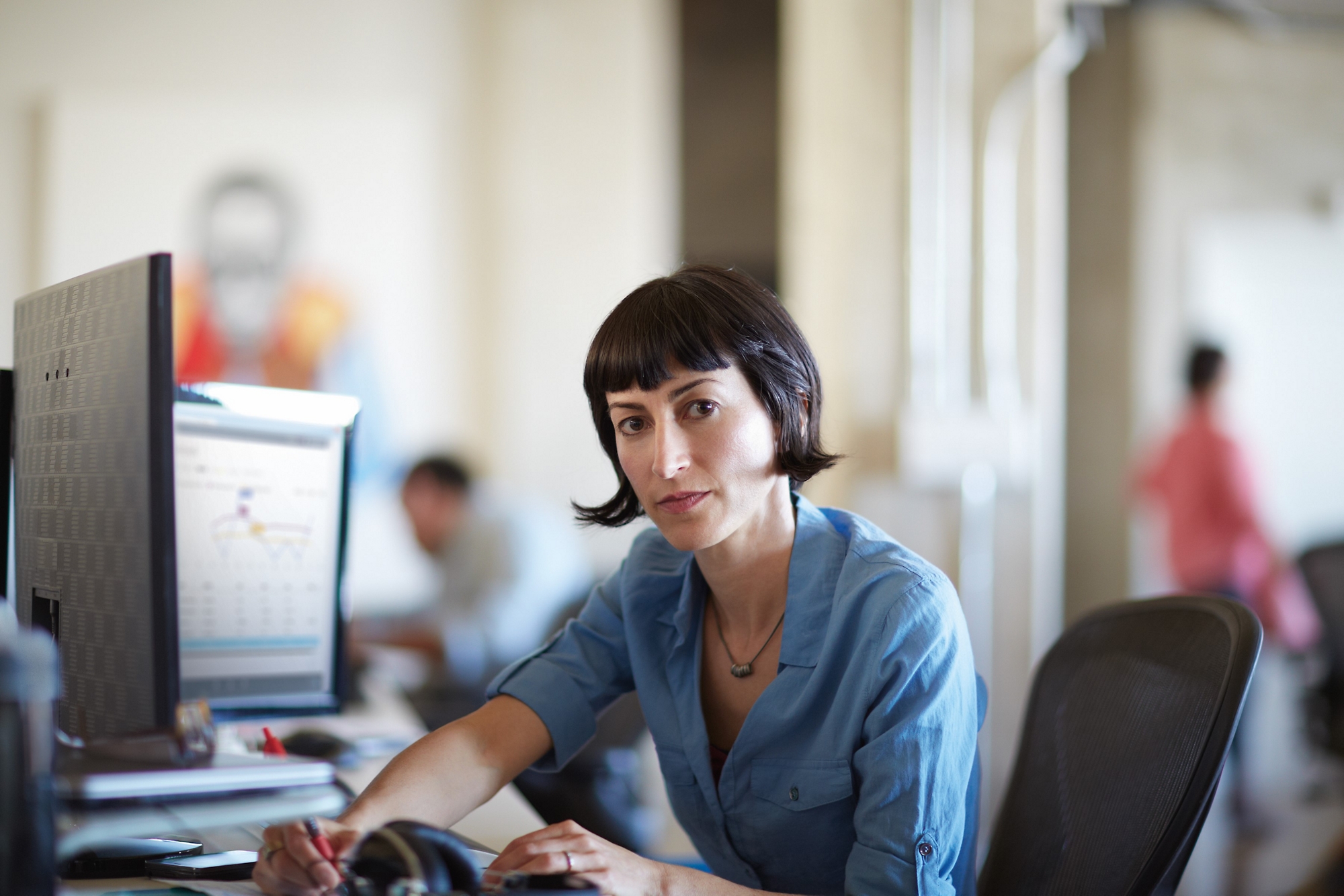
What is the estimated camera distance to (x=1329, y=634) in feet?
9.43

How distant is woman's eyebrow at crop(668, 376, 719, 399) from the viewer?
3.42ft

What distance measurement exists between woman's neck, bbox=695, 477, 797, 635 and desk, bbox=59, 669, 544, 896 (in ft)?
1.13

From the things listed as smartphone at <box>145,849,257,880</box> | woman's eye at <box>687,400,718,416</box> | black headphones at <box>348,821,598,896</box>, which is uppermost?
woman's eye at <box>687,400,718,416</box>

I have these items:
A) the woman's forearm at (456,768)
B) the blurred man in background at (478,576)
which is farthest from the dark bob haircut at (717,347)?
the blurred man in background at (478,576)

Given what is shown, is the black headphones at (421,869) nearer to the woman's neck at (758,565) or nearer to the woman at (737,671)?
the woman at (737,671)

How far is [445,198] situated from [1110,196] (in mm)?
2477

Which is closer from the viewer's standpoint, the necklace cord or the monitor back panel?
the monitor back panel

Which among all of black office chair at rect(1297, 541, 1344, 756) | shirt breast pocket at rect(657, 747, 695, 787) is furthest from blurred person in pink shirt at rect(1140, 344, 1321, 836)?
shirt breast pocket at rect(657, 747, 695, 787)

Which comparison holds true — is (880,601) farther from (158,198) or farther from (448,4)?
(448,4)

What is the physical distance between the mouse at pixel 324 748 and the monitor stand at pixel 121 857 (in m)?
0.40

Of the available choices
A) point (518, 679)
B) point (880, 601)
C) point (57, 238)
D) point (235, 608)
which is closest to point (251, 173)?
point (57, 238)

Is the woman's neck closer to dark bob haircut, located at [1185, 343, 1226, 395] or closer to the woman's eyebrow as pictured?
the woman's eyebrow

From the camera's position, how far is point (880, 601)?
101 cm

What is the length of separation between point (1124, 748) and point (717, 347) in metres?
0.52
